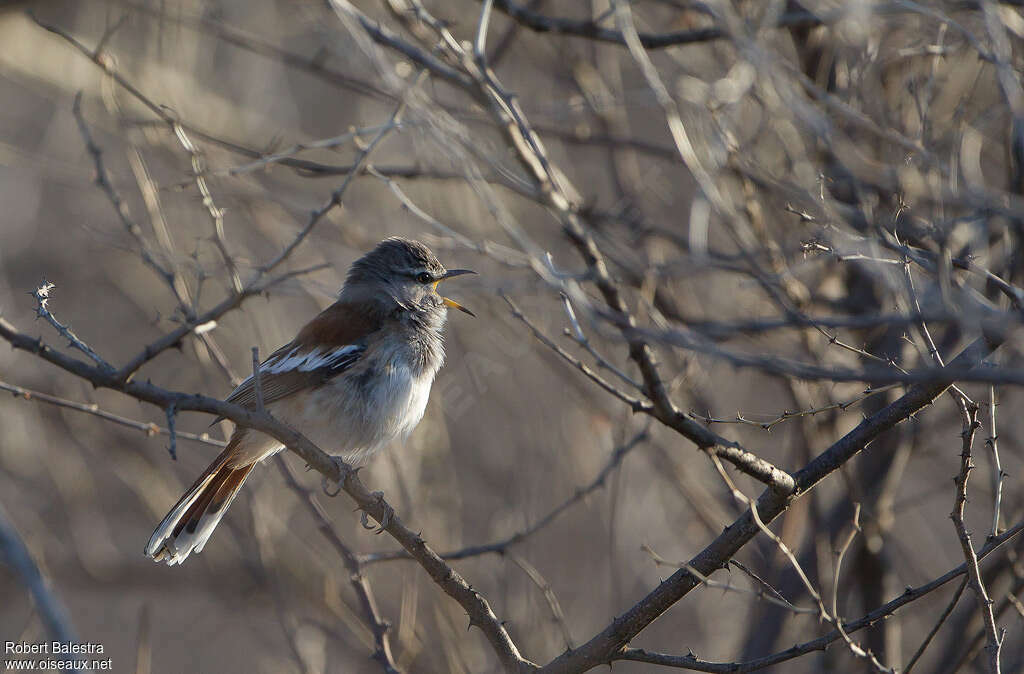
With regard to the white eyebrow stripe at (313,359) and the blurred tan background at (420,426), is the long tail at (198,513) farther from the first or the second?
the white eyebrow stripe at (313,359)

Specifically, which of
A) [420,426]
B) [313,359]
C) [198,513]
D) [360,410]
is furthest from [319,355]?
[420,426]

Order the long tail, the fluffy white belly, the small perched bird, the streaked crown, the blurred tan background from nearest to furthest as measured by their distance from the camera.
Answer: the long tail
the small perched bird
the fluffy white belly
the streaked crown
the blurred tan background

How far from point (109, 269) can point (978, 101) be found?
659cm

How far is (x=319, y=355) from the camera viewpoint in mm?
5289

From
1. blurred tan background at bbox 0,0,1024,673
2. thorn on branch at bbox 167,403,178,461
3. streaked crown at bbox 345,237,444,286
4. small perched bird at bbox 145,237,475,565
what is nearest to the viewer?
thorn on branch at bbox 167,403,178,461

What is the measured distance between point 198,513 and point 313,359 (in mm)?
1014

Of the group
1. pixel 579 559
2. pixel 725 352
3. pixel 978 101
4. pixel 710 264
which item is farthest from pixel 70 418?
pixel 978 101

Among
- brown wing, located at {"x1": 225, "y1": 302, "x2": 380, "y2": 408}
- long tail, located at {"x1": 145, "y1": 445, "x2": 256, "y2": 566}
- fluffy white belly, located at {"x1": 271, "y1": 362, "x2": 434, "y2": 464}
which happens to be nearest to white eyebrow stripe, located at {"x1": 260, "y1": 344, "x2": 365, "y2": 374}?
brown wing, located at {"x1": 225, "y1": 302, "x2": 380, "y2": 408}

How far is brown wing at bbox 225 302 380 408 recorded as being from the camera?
525 centimetres

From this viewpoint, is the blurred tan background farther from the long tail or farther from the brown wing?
the brown wing

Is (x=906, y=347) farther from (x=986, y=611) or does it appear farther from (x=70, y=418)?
(x=70, y=418)

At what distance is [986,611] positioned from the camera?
312 cm

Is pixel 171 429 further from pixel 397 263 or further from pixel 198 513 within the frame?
pixel 397 263

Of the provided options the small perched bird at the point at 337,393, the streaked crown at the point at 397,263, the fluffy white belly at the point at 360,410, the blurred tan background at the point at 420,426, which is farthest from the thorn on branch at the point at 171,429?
the streaked crown at the point at 397,263
